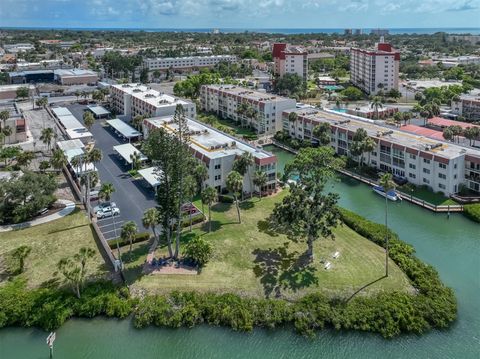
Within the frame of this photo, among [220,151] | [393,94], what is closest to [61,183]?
[220,151]

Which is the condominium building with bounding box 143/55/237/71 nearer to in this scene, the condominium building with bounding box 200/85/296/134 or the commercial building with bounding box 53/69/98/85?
the commercial building with bounding box 53/69/98/85

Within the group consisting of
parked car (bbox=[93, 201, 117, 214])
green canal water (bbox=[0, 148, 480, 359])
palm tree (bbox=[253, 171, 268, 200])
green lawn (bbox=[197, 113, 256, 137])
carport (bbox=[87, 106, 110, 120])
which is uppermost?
carport (bbox=[87, 106, 110, 120])

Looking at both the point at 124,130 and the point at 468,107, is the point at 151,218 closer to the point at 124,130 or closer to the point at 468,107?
the point at 124,130

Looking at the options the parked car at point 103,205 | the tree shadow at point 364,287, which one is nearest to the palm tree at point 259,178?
the parked car at point 103,205

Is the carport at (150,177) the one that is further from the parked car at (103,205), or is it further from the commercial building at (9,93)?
the commercial building at (9,93)

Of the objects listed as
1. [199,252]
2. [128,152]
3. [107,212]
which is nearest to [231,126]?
[128,152]

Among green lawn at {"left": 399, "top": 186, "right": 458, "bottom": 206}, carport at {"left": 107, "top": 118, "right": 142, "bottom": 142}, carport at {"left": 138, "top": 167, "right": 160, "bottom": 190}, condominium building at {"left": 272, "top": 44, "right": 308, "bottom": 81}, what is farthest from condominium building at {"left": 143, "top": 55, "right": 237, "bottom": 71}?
green lawn at {"left": 399, "top": 186, "right": 458, "bottom": 206}

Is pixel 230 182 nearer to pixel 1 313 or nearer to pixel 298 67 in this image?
pixel 1 313
